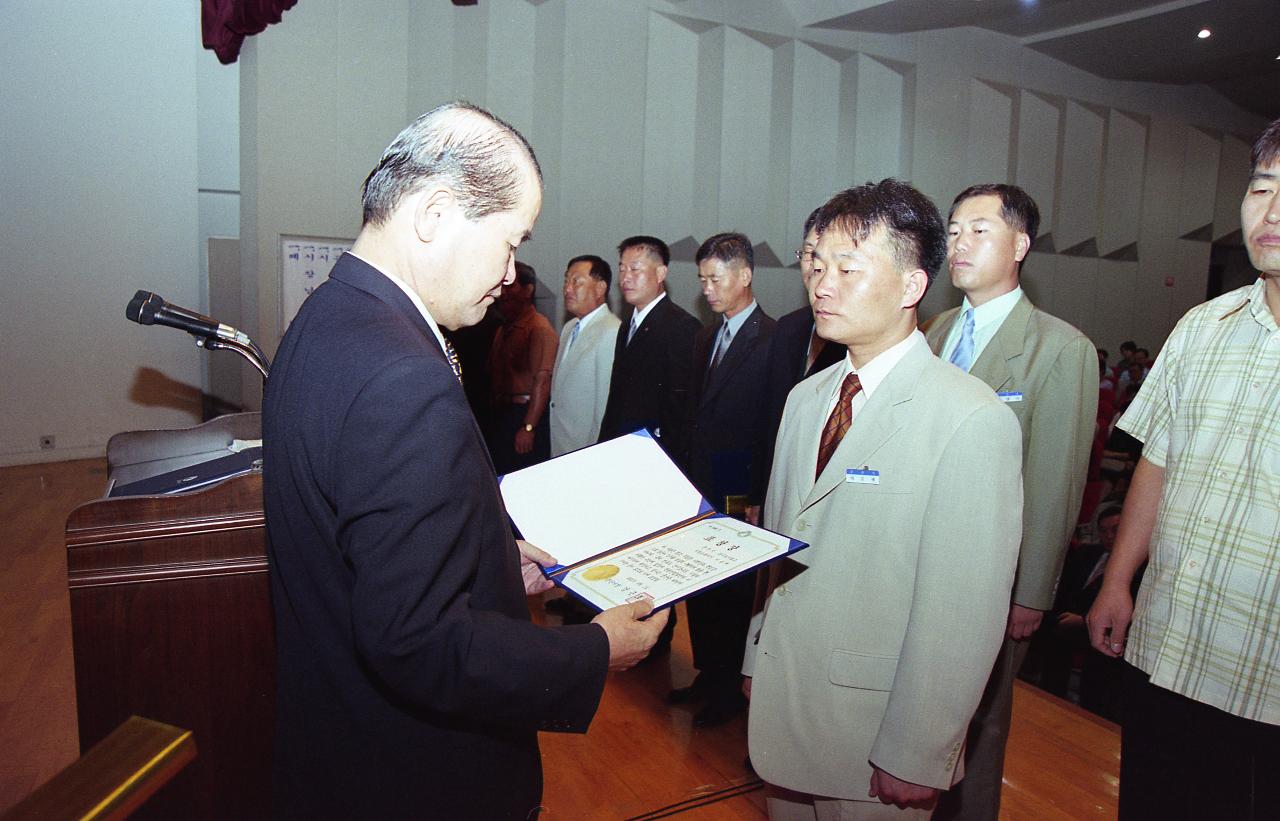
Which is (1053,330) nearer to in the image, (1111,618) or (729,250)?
(1111,618)

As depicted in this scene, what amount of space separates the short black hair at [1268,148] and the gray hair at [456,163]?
1.21m

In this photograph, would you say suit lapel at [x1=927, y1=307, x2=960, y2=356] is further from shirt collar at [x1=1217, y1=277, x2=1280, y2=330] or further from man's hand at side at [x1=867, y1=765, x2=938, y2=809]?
man's hand at side at [x1=867, y1=765, x2=938, y2=809]

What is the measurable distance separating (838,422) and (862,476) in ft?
0.55

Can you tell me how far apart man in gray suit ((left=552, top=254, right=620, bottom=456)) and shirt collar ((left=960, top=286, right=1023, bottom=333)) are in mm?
1911

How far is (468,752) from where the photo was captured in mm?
947

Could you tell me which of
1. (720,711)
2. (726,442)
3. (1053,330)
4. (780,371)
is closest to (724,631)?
(720,711)

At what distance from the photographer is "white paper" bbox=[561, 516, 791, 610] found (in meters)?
1.08

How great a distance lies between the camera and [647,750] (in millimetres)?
2539

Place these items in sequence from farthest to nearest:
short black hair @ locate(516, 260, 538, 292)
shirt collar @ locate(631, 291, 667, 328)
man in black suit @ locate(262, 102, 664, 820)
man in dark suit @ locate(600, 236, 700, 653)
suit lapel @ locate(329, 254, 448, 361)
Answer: short black hair @ locate(516, 260, 538, 292), shirt collar @ locate(631, 291, 667, 328), man in dark suit @ locate(600, 236, 700, 653), suit lapel @ locate(329, 254, 448, 361), man in black suit @ locate(262, 102, 664, 820)

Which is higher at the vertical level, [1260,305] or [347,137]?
[347,137]

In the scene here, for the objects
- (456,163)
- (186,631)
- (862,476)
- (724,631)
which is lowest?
(724,631)

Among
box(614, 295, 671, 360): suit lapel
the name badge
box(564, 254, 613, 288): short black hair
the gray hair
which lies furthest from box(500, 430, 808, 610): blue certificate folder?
box(564, 254, 613, 288): short black hair

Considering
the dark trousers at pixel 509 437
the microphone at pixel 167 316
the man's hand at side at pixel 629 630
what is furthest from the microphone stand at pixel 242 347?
the dark trousers at pixel 509 437

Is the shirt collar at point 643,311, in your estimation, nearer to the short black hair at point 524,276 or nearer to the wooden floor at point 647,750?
the short black hair at point 524,276
